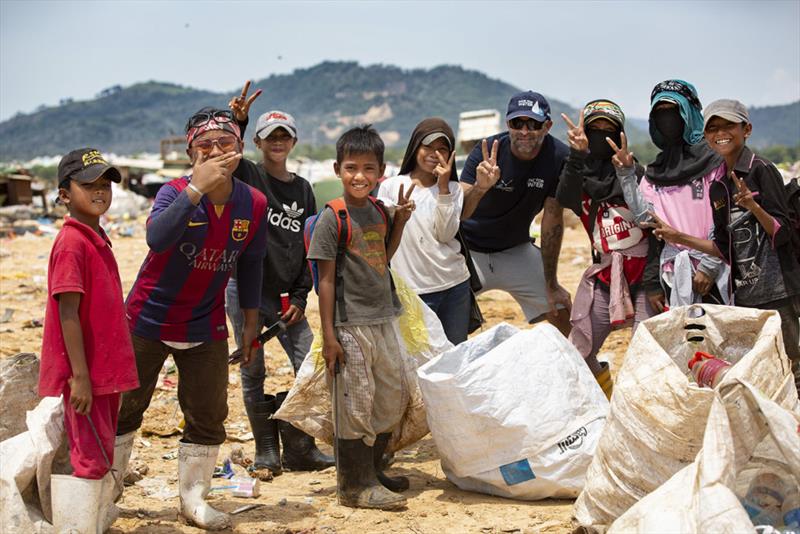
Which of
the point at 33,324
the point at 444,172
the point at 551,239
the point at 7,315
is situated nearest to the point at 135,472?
the point at 444,172

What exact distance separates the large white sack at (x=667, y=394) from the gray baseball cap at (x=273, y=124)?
2.29 m

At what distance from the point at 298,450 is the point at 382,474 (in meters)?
0.69

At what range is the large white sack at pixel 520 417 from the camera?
3758 mm

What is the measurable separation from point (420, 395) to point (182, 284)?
52.8 inches

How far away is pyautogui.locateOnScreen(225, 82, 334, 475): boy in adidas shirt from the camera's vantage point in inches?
182

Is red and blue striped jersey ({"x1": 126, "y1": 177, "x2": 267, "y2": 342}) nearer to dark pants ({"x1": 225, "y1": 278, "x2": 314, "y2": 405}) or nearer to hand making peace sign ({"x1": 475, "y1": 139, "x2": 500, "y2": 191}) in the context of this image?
dark pants ({"x1": 225, "y1": 278, "x2": 314, "y2": 405})

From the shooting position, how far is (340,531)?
3.63 m

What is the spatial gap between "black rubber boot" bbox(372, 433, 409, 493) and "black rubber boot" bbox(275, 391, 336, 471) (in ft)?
1.91

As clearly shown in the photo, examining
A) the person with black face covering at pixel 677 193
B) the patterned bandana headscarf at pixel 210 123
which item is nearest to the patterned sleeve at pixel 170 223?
the patterned bandana headscarf at pixel 210 123

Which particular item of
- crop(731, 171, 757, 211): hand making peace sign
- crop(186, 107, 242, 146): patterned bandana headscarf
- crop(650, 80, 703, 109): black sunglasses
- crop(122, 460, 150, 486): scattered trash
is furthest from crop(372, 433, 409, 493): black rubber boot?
crop(650, 80, 703, 109): black sunglasses

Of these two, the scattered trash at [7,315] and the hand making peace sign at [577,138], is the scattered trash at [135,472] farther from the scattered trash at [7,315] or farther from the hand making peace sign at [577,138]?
the scattered trash at [7,315]

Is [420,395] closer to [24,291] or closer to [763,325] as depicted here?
[763,325]

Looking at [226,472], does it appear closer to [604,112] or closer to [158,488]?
[158,488]

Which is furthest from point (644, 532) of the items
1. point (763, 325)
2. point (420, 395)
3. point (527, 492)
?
point (420, 395)
